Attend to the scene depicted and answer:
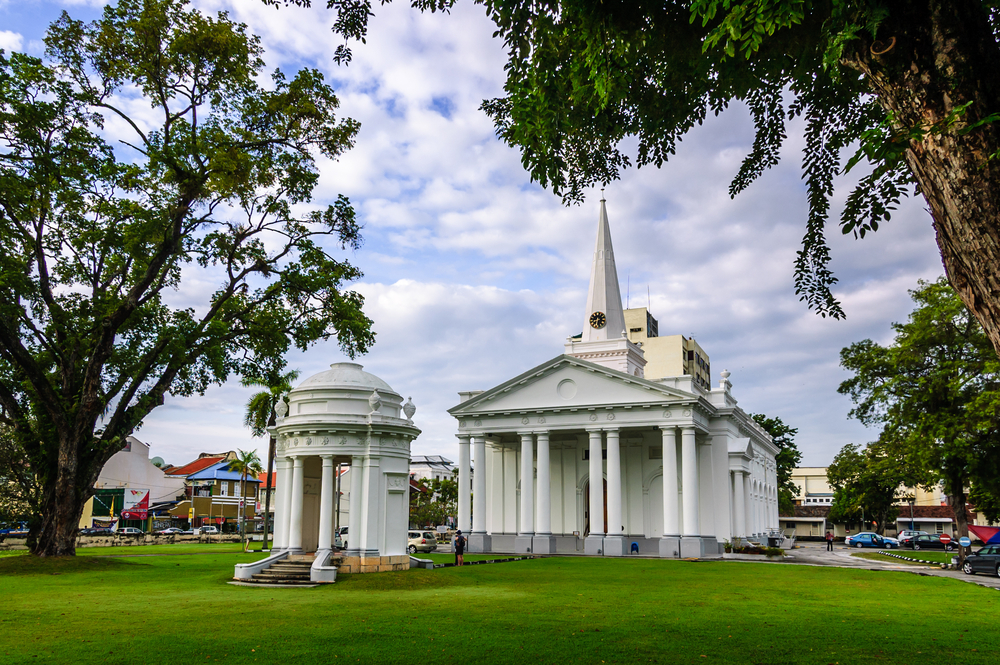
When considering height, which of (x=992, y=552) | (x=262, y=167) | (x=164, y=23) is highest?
(x=164, y=23)

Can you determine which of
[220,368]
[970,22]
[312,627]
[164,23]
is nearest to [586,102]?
[970,22]

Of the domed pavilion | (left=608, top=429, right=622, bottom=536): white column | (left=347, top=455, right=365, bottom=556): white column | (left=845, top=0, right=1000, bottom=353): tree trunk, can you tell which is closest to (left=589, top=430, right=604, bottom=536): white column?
(left=608, top=429, right=622, bottom=536): white column

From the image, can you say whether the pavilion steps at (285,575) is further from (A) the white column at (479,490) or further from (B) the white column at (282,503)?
(A) the white column at (479,490)

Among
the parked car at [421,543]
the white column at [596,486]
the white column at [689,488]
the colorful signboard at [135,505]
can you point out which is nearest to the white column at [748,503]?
the white column at [689,488]

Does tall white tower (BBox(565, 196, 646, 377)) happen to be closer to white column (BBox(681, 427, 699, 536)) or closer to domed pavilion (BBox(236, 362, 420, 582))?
white column (BBox(681, 427, 699, 536))

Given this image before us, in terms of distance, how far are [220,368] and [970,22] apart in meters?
26.8

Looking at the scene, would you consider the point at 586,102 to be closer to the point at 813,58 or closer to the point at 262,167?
the point at 813,58

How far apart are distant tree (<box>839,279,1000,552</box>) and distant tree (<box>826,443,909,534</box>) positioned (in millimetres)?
1014

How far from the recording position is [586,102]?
8.85 meters

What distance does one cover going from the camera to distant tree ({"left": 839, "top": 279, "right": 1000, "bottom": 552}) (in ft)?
111

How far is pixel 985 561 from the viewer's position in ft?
94.5

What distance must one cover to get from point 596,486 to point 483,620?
86.9 feet

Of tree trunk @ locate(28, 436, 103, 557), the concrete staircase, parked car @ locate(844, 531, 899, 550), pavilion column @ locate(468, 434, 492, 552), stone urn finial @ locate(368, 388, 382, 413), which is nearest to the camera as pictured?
the concrete staircase

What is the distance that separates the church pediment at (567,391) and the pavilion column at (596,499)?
2.10m
